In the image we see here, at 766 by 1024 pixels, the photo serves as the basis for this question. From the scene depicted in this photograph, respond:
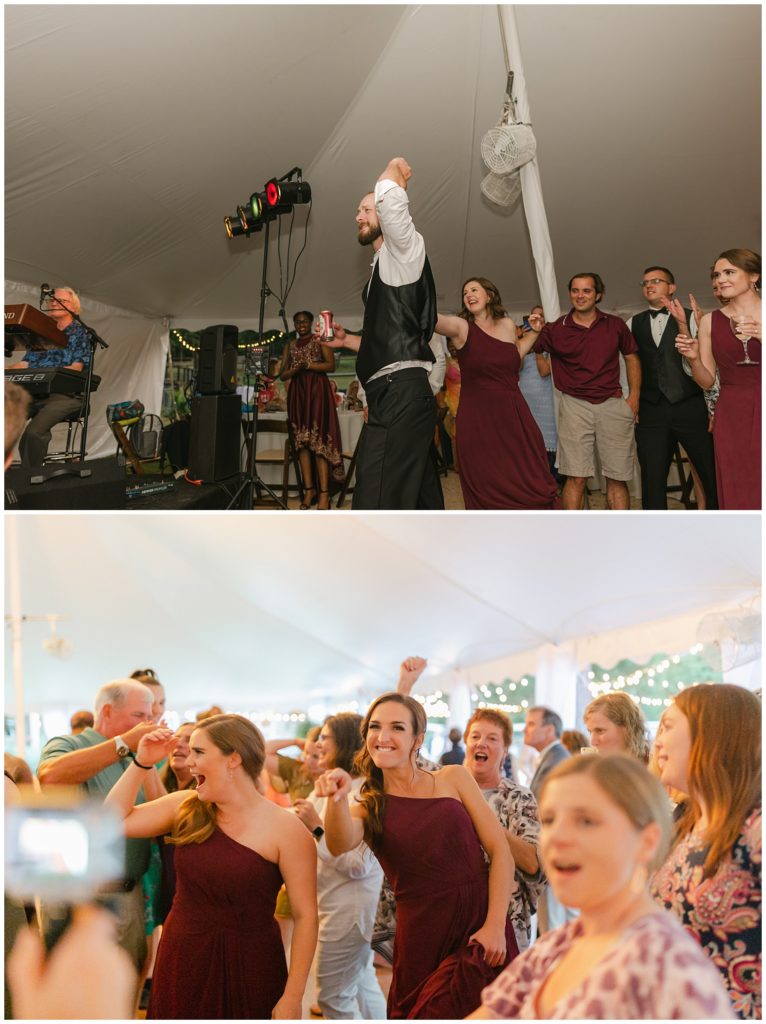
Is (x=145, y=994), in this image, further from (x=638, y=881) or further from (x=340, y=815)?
(x=638, y=881)

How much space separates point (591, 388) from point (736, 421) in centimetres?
99

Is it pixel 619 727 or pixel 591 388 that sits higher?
pixel 591 388

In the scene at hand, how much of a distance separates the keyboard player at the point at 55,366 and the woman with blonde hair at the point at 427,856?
301 cm

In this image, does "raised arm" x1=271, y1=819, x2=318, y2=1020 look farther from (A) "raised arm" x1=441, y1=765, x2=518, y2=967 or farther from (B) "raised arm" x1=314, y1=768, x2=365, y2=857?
(A) "raised arm" x1=441, y1=765, x2=518, y2=967

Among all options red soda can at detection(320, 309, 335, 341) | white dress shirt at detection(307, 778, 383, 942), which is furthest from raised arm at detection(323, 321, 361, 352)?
white dress shirt at detection(307, 778, 383, 942)

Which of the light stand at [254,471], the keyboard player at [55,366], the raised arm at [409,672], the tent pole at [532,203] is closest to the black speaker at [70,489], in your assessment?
the light stand at [254,471]

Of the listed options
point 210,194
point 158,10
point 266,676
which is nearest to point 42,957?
point 266,676

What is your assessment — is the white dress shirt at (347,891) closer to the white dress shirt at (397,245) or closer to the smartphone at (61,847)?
the smartphone at (61,847)

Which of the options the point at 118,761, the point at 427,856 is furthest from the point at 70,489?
the point at 427,856

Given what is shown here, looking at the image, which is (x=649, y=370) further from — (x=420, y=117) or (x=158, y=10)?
(x=158, y=10)

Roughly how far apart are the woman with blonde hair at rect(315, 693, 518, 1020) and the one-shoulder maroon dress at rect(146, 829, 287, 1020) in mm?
223

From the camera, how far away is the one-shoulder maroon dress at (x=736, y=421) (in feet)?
11.3

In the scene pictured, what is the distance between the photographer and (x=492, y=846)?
2229mm

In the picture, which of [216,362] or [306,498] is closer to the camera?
[216,362]
